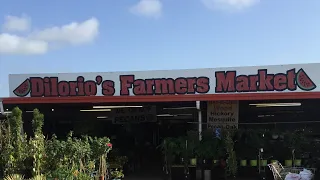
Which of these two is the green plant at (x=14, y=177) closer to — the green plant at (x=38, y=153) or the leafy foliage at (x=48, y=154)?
the leafy foliage at (x=48, y=154)

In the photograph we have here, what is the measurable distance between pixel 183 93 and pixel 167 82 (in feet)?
2.27

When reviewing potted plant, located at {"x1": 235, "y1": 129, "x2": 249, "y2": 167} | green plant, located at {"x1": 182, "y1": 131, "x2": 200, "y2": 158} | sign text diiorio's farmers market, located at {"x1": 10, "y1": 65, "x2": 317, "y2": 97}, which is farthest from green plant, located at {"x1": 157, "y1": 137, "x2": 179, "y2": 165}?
potted plant, located at {"x1": 235, "y1": 129, "x2": 249, "y2": 167}

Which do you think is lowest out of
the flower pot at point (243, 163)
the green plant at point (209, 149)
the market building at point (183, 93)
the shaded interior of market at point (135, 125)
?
the flower pot at point (243, 163)

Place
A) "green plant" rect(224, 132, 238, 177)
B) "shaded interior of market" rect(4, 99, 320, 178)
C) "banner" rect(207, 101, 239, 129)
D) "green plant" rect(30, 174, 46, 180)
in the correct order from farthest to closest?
"shaded interior of market" rect(4, 99, 320, 178) < "banner" rect(207, 101, 239, 129) < "green plant" rect(224, 132, 238, 177) < "green plant" rect(30, 174, 46, 180)

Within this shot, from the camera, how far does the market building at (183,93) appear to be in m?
13.5

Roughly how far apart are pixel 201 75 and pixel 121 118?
4.94 m

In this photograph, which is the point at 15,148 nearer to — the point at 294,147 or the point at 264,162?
the point at 264,162

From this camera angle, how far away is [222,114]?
15.0 m

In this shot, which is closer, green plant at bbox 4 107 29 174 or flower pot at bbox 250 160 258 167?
green plant at bbox 4 107 29 174

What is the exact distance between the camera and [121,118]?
58.7 ft

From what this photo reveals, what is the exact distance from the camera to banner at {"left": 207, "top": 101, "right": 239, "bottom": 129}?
14940 mm

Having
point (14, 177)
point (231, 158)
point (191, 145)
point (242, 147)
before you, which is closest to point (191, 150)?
point (191, 145)

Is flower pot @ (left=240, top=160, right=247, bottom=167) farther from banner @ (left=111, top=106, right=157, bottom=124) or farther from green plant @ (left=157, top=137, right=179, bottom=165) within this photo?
banner @ (left=111, top=106, right=157, bottom=124)

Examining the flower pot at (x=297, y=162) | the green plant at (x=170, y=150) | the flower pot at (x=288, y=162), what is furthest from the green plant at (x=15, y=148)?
the flower pot at (x=297, y=162)
